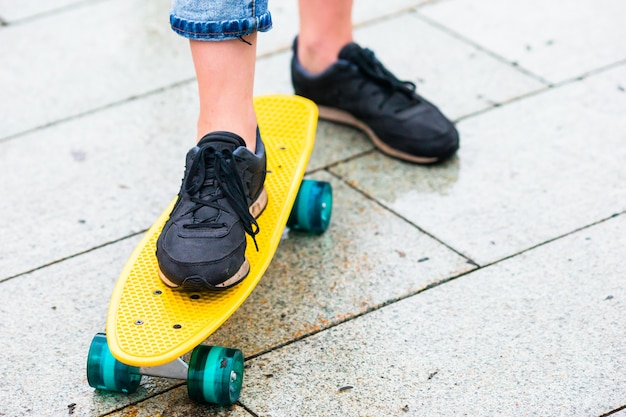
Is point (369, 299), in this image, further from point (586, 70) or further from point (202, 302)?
point (586, 70)

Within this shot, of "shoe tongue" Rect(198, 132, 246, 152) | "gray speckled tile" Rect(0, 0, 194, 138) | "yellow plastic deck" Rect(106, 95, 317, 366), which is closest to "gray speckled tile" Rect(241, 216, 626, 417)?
"yellow plastic deck" Rect(106, 95, 317, 366)

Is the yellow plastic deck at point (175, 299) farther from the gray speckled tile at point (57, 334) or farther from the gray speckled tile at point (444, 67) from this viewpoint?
the gray speckled tile at point (444, 67)

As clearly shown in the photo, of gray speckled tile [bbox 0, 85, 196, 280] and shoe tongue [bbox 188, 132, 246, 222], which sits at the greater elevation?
shoe tongue [bbox 188, 132, 246, 222]

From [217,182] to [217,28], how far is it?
16.0 inches

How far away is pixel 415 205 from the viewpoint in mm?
2838

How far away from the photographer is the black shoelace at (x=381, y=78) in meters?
3.07

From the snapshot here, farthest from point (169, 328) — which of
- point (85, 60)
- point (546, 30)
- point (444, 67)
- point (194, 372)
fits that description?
point (546, 30)

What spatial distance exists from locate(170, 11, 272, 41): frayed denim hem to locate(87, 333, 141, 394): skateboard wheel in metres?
0.83

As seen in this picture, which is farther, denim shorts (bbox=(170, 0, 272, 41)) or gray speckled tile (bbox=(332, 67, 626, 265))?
gray speckled tile (bbox=(332, 67, 626, 265))

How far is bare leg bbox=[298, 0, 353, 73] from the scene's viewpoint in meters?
3.06

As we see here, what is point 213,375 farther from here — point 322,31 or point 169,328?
point 322,31

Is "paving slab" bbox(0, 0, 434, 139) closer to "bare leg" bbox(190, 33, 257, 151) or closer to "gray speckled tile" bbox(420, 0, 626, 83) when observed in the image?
"gray speckled tile" bbox(420, 0, 626, 83)

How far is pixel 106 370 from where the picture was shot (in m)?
2.07

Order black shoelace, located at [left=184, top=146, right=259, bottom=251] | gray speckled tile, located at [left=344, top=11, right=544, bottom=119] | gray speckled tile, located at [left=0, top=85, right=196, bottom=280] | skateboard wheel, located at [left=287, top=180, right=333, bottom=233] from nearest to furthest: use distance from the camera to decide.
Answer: black shoelace, located at [left=184, top=146, right=259, bottom=251] < skateboard wheel, located at [left=287, top=180, right=333, bottom=233] < gray speckled tile, located at [left=0, top=85, right=196, bottom=280] < gray speckled tile, located at [left=344, top=11, right=544, bottom=119]
